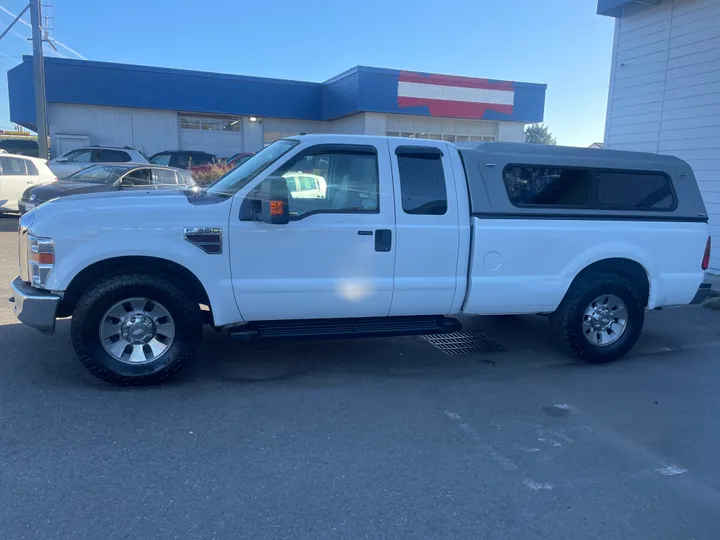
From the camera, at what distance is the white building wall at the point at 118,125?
2492 cm

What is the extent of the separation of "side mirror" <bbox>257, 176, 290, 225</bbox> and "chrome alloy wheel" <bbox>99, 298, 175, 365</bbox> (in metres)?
1.11

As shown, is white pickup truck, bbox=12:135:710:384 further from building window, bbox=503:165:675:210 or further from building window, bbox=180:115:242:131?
building window, bbox=180:115:242:131

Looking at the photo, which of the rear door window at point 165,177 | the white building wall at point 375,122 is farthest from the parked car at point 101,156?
the white building wall at point 375,122

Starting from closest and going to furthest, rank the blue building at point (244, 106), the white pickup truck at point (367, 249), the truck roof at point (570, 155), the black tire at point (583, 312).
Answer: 1. the white pickup truck at point (367, 249)
2. the truck roof at point (570, 155)
3. the black tire at point (583, 312)
4. the blue building at point (244, 106)

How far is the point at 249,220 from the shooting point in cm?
454

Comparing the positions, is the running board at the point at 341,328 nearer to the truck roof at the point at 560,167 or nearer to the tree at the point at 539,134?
the truck roof at the point at 560,167

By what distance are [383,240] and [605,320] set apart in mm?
2563

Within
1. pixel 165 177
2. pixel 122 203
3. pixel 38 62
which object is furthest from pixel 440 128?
pixel 122 203

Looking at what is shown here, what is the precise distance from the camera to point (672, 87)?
1060 cm

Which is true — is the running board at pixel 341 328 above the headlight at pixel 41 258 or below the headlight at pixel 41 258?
below

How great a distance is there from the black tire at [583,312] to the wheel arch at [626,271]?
4cm

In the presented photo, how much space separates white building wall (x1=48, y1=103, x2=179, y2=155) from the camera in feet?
81.8

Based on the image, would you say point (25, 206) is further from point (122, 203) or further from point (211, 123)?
point (211, 123)

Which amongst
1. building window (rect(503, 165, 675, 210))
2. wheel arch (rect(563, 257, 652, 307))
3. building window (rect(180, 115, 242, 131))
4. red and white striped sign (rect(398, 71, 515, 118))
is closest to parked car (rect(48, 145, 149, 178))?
building window (rect(180, 115, 242, 131))
